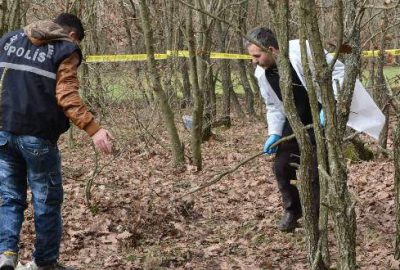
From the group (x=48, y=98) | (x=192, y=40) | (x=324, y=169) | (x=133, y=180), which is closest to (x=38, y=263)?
(x=48, y=98)

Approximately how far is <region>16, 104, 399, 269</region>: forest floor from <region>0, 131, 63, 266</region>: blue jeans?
0.60m

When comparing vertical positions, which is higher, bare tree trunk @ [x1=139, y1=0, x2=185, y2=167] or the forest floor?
bare tree trunk @ [x1=139, y1=0, x2=185, y2=167]

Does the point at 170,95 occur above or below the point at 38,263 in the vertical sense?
above

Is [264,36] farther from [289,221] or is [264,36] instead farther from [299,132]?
[289,221]

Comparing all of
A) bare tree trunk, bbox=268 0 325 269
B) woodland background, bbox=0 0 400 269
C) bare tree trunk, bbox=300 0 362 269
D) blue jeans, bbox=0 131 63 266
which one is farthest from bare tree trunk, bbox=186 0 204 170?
bare tree trunk, bbox=300 0 362 269

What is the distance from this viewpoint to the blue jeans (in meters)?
3.60

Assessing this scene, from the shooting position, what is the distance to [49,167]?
3680mm

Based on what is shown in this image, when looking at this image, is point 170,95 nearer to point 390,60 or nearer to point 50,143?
point 390,60

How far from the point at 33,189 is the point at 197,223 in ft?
7.25

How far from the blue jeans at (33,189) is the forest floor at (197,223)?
1.97 feet

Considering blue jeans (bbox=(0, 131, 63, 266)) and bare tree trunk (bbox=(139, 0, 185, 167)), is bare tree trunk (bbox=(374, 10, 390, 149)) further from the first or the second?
blue jeans (bbox=(0, 131, 63, 266))

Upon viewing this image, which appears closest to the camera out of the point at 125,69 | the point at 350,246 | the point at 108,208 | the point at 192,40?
the point at 350,246

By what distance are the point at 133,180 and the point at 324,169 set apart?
501cm

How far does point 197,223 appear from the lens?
218 inches
